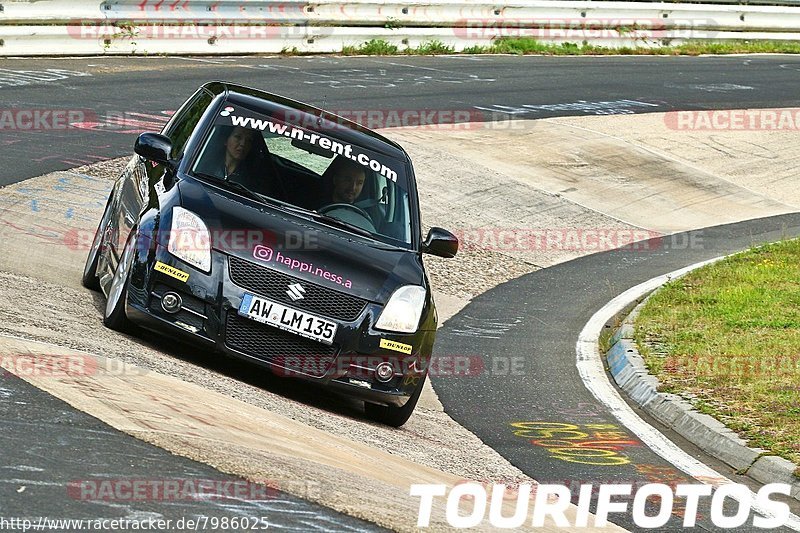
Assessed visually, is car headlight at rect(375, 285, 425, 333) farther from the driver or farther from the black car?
the driver

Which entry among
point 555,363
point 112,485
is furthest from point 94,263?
point 112,485

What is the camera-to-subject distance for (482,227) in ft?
50.6

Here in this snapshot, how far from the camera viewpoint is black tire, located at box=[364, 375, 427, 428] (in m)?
7.97

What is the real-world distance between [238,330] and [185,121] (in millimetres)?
2224

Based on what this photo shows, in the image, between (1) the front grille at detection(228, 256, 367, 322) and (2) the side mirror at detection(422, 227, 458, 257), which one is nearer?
(1) the front grille at detection(228, 256, 367, 322)

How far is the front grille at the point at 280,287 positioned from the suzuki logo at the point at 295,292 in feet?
0.05

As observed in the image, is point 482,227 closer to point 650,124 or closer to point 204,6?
point 650,124

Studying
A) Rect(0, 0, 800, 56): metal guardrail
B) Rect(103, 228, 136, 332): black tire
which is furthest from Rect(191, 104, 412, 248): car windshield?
Rect(0, 0, 800, 56): metal guardrail

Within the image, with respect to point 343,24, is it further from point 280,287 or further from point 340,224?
point 280,287

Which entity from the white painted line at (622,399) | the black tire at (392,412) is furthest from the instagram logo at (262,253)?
the white painted line at (622,399)

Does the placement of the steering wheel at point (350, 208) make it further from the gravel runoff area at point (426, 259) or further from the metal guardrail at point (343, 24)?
the metal guardrail at point (343, 24)

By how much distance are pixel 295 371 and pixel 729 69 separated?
22.6 m

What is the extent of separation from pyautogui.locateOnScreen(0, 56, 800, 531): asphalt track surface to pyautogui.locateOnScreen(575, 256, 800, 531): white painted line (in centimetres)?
10

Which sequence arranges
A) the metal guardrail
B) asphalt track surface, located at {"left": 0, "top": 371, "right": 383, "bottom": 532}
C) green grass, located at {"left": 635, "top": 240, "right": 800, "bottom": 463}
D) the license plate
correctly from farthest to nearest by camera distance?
the metal guardrail, green grass, located at {"left": 635, "top": 240, "right": 800, "bottom": 463}, the license plate, asphalt track surface, located at {"left": 0, "top": 371, "right": 383, "bottom": 532}
